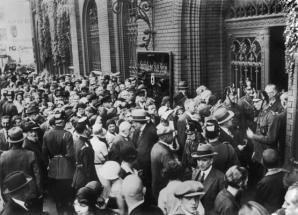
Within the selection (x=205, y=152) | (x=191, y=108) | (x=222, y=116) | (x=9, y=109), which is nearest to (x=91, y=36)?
(x=9, y=109)

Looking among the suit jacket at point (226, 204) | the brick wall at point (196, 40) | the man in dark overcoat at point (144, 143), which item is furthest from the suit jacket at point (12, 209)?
the brick wall at point (196, 40)

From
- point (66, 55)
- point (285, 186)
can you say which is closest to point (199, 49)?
point (285, 186)

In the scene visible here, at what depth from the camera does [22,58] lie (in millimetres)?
9445

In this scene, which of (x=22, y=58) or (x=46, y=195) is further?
(x=22, y=58)

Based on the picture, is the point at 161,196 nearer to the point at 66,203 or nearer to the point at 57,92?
the point at 66,203

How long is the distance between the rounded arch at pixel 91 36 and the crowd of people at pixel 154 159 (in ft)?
15.7

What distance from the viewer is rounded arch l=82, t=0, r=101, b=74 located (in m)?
11.5

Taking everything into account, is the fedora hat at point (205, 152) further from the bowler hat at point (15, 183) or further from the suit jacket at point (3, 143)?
the suit jacket at point (3, 143)

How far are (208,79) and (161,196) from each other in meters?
4.32

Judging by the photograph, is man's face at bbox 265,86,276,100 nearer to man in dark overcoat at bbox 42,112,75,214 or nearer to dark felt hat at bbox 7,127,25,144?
man in dark overcoat at bbox 42,112,75,214

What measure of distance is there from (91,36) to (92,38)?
0.22 feet

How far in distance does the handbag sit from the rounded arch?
22.6 feet

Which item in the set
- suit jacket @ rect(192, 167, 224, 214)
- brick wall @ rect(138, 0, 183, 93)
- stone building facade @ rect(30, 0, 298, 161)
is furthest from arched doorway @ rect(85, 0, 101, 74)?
suit jacket @ rect(192, 167, 224, 214)

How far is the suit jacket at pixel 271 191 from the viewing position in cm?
351
